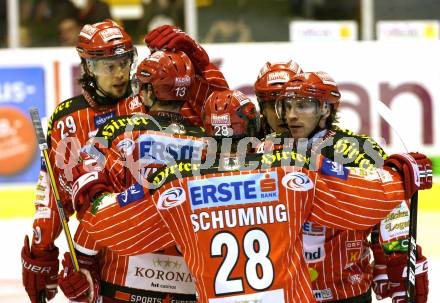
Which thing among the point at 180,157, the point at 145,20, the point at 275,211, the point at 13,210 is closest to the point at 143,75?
the point at 180,157

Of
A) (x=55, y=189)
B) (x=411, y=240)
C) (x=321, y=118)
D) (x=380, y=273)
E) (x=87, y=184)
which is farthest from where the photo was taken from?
(x=380, y=273)

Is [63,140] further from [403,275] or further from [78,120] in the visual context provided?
[403,275]

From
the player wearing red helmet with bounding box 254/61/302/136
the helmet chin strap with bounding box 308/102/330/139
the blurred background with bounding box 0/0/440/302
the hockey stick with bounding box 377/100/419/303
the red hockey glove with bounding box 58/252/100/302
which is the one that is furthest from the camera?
the blurred background with bounding box 0/0/440/302

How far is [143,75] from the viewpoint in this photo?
404cm

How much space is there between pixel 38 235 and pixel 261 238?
1.50 meters

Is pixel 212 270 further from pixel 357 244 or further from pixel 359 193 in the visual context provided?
pixel 357 244

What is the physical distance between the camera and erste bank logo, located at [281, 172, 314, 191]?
11.0ft

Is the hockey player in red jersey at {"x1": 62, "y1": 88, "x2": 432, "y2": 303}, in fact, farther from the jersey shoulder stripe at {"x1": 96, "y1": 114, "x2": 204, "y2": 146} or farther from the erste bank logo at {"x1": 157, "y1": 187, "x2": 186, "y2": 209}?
the jersey shoulder stripe at {"x1": 96, "y1": 114, "x2": 204, "y2": 146}

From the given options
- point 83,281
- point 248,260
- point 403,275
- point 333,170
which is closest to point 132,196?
point 248,260

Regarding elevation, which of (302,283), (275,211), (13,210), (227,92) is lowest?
(13,210)

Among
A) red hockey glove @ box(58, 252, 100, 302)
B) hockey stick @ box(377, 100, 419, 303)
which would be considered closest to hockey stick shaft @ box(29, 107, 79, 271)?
red hockey glove @ box(58, 252, 100, 302)

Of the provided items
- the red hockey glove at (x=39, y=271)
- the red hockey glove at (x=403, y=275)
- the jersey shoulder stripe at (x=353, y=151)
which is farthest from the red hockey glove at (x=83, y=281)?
the red hockey glove at (x=403, y=275)

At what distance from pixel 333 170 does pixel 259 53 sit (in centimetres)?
496

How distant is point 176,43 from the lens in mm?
4766
